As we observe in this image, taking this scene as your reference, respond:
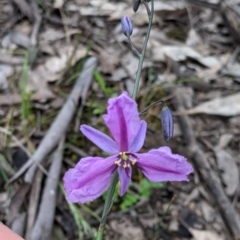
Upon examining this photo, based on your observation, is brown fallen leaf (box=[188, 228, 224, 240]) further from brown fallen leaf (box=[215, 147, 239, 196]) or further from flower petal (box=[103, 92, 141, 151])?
flower petal (box=[103, 92, 141, 151])

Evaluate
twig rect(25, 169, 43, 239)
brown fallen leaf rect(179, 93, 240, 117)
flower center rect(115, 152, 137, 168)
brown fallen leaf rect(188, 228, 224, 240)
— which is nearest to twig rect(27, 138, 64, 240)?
twig rect(25, 169, 43, 239)

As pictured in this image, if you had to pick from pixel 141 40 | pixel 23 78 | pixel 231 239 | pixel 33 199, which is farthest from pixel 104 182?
pixel 141 40

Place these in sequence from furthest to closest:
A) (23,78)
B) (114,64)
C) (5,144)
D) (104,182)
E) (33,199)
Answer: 1. (114,64)
2. (23,78)
3. (5,144)
4. (33,199)
5. (104,182)

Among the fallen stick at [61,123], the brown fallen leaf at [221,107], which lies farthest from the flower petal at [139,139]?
the brown fallen leaf at [221,107]

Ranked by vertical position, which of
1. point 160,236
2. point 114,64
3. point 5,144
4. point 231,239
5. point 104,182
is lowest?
point 231,239

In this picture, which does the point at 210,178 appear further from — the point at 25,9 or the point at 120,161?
the point at 25,9

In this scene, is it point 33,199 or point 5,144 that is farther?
point 5,144

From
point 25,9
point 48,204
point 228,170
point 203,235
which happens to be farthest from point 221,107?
point 25,9

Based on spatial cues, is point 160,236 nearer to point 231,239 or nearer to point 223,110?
point 231,239
